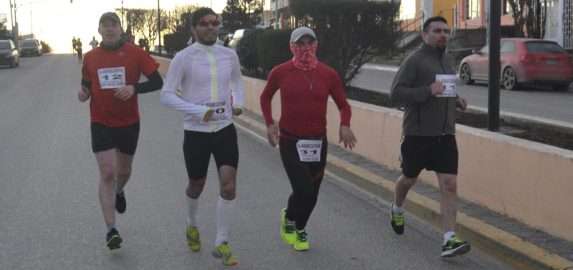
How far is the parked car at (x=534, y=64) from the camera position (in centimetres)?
2164

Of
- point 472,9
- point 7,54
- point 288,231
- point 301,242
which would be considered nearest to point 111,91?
point 288,231

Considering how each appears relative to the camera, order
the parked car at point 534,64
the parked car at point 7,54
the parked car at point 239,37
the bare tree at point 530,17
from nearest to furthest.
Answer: the parked car at point 534,64
the parked car at point 239,37
the bare tree at point 530,17
the parked car at point 7,54

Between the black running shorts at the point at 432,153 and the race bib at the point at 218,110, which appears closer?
the race bib at the point at 218,110

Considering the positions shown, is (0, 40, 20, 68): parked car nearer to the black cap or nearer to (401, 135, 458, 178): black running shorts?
the black cap

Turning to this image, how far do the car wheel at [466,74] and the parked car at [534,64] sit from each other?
220 centimetres

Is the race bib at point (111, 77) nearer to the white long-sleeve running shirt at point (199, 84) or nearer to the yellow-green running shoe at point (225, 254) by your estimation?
the white long-sleeve running shirt at point (199, 84)

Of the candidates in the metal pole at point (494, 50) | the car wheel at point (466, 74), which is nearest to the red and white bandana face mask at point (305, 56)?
the metal pole at point (494, 50)

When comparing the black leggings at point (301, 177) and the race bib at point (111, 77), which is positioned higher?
the race bib at point (111, 77)

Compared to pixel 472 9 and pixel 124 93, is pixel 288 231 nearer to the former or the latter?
pixel 124 93

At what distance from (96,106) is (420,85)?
95.2 inches

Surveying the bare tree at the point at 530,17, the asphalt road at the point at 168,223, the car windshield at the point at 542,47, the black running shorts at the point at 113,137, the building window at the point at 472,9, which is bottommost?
the asphalt road at the point at 168,223

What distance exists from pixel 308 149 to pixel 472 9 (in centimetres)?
3842

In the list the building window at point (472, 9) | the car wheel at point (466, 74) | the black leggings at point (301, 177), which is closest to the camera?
the black leggings at point (301, 177)

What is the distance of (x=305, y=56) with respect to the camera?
5.78 meters
